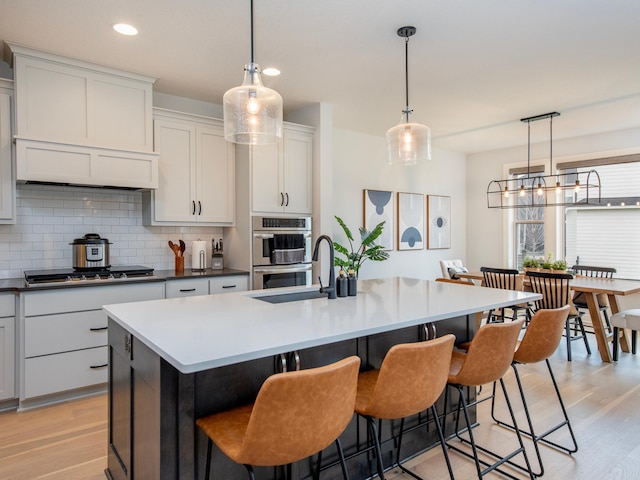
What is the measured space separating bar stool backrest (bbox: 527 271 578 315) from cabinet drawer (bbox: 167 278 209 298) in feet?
10.8

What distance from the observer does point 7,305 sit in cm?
301

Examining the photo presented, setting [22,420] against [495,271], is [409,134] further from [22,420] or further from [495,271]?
[22,420]

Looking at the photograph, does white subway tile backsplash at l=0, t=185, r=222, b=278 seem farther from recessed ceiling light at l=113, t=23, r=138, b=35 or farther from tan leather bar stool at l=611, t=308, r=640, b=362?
tan leather bar stool at l=611, t=308, r=640, b=362

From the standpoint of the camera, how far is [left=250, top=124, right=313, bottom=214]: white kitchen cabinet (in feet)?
13.7

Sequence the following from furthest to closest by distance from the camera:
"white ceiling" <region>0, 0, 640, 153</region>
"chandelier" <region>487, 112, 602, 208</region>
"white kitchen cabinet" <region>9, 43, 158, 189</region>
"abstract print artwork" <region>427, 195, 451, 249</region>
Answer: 1. "abstract print artwork" <region>427, 195, 451, 249</region>
2. "chandelier" <region>487, 112, 602, 208</region>
3. "white kitchen cabinet" <region>9, 43, 158, 189</region>
4. "white ceiling" <region>0, 0, 640, 153</region>

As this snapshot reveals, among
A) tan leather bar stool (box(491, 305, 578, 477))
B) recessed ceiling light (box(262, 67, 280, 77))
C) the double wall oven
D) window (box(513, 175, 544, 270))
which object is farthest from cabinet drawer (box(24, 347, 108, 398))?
window (box(513, 175, 544, 270))

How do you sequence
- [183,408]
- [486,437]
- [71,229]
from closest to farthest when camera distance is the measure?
[183,408] < [486,437] < [71,229]

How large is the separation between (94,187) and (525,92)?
4125 mm

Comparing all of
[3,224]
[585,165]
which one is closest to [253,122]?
[3,224]

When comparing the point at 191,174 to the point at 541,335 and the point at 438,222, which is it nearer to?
the point at 541,335

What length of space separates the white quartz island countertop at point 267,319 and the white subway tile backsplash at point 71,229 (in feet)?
6.16

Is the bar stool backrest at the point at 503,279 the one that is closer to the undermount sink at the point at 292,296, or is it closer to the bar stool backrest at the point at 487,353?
the bar stool backrest at the point at 487,353

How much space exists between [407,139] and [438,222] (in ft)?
13.6

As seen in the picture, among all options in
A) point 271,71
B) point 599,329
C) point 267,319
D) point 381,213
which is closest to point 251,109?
point 267,319
